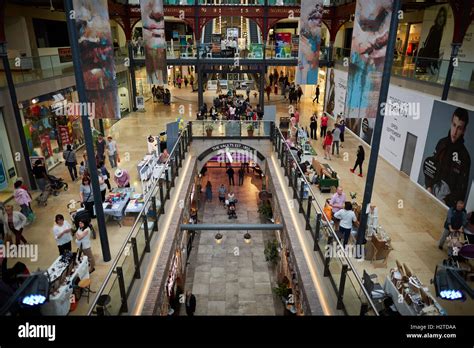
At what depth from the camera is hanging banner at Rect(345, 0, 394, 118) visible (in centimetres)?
705

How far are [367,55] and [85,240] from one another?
7330mm

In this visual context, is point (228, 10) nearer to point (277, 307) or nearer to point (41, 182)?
point (41, 182)

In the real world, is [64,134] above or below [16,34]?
below

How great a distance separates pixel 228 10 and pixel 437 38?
1381 cm

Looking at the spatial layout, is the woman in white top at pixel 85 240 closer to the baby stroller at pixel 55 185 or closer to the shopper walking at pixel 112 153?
the baby stroller at pixel 55 185

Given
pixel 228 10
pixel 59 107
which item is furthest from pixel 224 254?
pixel 228 10

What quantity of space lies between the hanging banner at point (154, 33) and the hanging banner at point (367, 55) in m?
8.82

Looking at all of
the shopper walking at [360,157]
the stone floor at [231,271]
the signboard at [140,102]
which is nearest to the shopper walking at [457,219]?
the shopper walking at [360,157]

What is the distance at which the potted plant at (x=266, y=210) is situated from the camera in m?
17.5

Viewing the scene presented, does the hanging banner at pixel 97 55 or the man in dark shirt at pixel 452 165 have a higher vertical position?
the hanging banner at pixel 97 55

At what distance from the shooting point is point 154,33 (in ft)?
45.7

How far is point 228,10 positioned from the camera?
24844mm

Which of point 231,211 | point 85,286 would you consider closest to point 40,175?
point 85,286

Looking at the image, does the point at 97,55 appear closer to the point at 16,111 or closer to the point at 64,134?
the point at 16,111
